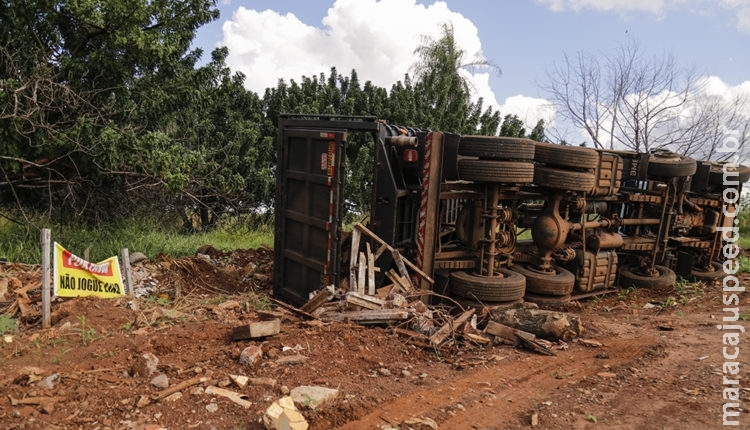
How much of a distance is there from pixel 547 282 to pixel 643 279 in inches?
105

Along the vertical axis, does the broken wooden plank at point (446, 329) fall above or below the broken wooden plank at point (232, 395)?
above

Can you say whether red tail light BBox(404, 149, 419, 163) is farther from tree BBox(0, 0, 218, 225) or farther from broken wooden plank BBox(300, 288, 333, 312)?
tree BBox(0, 0, 218, 225)

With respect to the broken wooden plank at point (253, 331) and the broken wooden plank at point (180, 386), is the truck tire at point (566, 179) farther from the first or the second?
the broken wooden plank at point (180, 386)

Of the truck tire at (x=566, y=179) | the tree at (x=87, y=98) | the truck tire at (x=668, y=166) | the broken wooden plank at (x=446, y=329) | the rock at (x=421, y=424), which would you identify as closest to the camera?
the rock at (x=421, y=424)

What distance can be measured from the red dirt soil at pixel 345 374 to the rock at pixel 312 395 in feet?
0.24

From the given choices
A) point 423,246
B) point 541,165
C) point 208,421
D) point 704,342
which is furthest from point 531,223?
point 208,421

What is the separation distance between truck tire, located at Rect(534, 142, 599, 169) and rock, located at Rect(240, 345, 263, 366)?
15.3 feet

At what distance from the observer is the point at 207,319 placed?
6.09 meters

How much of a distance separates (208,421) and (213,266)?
5798 millimetres

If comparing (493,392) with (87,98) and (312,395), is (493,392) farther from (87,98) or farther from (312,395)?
(87,98)

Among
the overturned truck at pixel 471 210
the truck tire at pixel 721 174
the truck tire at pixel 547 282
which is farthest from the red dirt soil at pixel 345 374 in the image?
the truck tire at pixel 721 174

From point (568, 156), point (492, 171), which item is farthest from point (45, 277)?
point (568, 156)

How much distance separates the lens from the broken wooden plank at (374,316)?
19.1ft

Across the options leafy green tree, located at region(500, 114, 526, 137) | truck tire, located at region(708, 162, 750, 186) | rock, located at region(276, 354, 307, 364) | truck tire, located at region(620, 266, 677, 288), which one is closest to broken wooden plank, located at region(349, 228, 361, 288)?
rock, located at region(276, 354, 307, 364)
